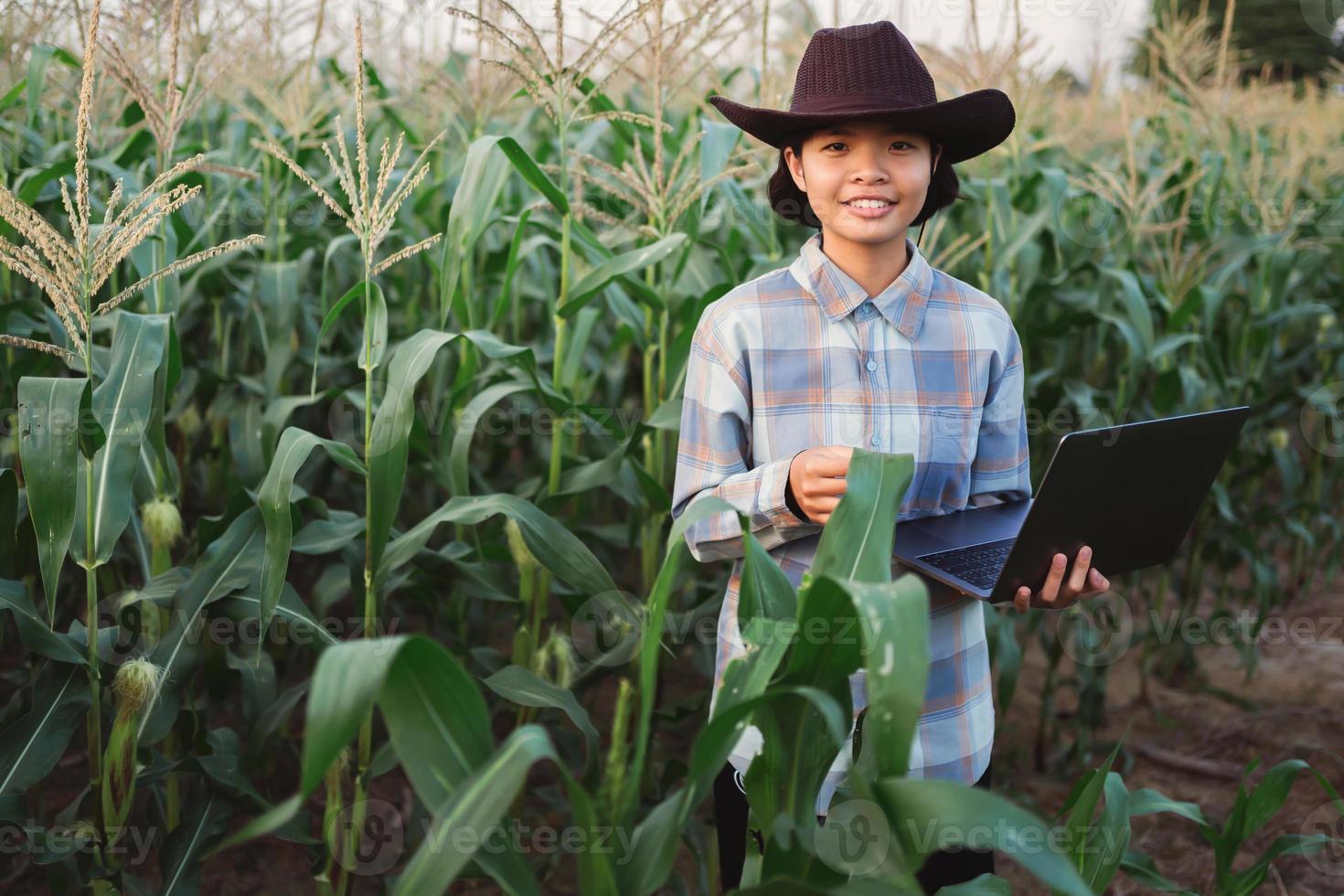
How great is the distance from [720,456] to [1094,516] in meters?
0.52

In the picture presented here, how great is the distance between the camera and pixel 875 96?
4.88 feet

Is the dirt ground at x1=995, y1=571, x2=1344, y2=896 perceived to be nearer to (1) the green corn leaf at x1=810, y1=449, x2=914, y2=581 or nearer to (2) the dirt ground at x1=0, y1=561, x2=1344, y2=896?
(2) the dirt ground at x1=0, y1=561, x2=1344, y2=896

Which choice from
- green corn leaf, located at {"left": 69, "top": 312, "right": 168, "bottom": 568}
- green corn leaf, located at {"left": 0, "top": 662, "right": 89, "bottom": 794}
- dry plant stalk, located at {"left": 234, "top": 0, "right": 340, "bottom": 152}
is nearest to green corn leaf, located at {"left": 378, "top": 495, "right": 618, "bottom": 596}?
green corn leaf, located at {"left": 69, "top": 312, "right": 168, "bottom": 568}

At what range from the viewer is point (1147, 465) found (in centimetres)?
142

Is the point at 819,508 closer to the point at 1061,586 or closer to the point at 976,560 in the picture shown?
the point at 976,560

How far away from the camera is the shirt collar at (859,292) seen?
1.60 meters

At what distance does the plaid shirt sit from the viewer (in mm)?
1607

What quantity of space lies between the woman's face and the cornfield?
1.39 ft

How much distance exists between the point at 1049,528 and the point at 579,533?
1459mm

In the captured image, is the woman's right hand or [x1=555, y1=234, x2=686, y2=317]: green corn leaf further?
[x1=555, y1=234, x2=686, y2=317]: green corn leaf

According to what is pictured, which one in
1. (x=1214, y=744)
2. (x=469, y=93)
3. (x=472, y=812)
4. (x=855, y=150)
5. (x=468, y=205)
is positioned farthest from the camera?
(x=469, y=93)

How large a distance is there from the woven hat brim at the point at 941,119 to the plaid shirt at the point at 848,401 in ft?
0.56

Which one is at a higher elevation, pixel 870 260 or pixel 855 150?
pixel 855 150

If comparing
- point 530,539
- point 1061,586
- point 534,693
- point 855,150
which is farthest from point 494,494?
point 1061,586
